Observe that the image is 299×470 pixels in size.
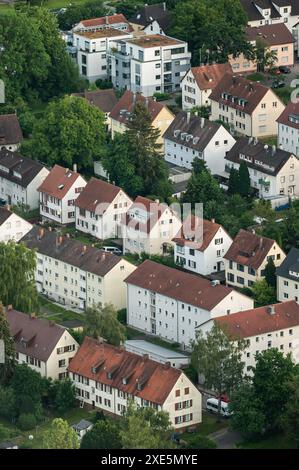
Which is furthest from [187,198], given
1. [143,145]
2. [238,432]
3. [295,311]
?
[238,432]

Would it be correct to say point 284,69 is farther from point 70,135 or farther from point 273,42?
point 70,135

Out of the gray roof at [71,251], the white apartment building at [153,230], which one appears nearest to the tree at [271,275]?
the gray roof at [71,251]

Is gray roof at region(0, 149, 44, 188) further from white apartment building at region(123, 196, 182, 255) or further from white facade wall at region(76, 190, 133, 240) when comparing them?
white apartment building at region(123, 196, 182, 255)

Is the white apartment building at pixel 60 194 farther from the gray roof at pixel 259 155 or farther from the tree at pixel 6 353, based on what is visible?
the tree at pixel 6 353

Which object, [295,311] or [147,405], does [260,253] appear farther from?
[147,405]

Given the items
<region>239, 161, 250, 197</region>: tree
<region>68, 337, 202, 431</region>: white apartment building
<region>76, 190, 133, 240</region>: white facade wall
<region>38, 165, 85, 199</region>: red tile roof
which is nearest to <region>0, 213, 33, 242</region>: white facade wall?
<region>76, 190, 133, 240</region>: white facade wall

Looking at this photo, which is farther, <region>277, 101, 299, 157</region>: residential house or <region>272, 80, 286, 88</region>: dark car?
<region>272, 80, 286, 88</region>: dark car
